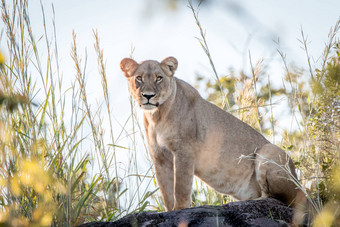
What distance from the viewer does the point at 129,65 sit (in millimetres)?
5020

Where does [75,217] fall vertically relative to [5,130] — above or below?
below

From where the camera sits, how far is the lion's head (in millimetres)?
4648

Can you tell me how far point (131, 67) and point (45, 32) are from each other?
1.57 metres

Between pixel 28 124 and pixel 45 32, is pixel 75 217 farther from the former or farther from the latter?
pixel 45 32

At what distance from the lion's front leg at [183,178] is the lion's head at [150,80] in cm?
64

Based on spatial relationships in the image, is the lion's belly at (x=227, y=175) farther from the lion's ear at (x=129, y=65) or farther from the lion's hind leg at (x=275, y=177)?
the lion's ear at (x=129, y=65)

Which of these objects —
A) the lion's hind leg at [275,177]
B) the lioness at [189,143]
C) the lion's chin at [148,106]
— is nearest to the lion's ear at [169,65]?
the lioness at [189,143]

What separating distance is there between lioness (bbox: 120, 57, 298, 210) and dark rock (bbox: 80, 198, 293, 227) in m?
1.27

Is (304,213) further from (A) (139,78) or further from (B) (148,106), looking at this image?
(A) (139,78)

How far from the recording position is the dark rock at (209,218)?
121 inches

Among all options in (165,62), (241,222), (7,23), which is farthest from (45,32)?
(241,222)

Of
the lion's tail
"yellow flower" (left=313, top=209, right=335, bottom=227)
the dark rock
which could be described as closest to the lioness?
the lion's tail

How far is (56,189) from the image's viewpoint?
3141mm

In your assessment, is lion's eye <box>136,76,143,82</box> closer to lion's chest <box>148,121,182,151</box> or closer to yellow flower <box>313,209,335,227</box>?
lion's chest <box>148,121,182,151</box>
